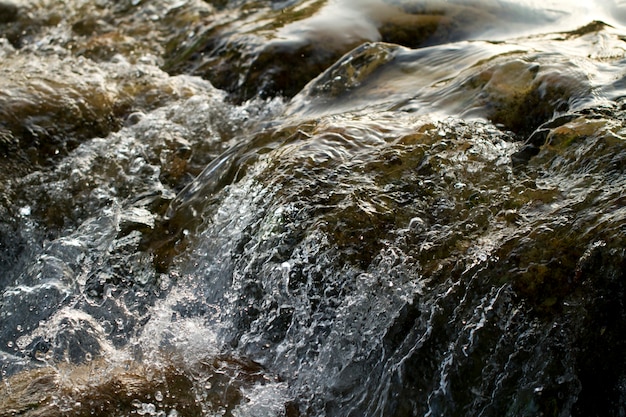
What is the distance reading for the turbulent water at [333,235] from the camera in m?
2.58

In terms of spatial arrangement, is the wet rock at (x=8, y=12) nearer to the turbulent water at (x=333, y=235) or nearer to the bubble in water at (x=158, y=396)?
the turbulent water at (x=333, y=235)

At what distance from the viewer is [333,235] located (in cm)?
309

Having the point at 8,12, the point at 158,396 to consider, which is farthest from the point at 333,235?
the point at 8,12

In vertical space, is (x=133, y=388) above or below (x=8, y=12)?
below

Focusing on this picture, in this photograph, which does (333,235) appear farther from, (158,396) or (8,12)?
(8,12)

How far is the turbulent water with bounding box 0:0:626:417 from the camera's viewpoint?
102 inches

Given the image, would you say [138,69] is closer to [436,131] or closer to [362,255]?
[436,131]

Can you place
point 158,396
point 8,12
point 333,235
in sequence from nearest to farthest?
point 158,396, point 333,235, point 8,12

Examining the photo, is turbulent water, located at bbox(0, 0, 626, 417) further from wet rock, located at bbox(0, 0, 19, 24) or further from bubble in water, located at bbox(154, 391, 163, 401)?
wet rock, located at bbox(0, 0, 19, 24)

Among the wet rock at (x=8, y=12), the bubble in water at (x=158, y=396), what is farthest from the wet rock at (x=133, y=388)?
the wet rock at (x=8, y=12)

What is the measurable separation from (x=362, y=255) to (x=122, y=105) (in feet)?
9.84

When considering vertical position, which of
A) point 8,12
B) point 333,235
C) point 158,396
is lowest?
point 158,396

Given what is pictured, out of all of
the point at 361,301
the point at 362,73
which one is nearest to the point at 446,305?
the point at 361,301

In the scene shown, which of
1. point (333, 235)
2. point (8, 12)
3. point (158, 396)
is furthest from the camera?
point (8, 12)
